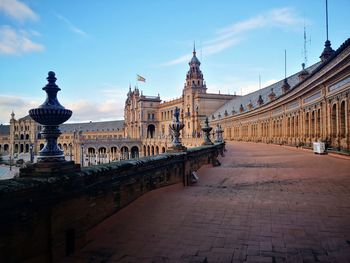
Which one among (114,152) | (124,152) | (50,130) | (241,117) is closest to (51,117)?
(50,130)

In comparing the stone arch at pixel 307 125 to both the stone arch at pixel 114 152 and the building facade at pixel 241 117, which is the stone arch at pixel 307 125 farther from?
the stone arch at pixel 114 152

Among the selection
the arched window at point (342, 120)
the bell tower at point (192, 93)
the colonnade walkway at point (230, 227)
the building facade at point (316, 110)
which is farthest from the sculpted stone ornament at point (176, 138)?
the bell tower at point (192, 93)

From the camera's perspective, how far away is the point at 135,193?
6.30 metres

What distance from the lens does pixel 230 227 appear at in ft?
16.5

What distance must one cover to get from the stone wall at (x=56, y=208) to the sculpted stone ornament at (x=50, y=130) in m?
0.23

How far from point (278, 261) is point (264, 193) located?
402 cm

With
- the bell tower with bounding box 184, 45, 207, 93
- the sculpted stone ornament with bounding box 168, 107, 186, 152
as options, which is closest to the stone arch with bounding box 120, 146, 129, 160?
the bell tower with bounding box 184, 45, 207, 93

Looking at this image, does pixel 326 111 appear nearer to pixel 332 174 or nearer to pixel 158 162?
pixel 332 174

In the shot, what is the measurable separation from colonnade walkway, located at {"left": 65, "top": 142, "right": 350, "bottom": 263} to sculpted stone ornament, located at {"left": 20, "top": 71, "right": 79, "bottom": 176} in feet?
4.16

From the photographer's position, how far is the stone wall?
318 centimetres

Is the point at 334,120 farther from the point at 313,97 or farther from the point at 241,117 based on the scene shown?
the point at 241,117

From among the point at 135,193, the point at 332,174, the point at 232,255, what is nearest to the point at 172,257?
the point at 232,255

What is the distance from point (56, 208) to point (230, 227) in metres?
2.91

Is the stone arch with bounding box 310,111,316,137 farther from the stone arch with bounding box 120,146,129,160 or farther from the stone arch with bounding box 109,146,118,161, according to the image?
the stone arch with bounding box 109,146,118,161
